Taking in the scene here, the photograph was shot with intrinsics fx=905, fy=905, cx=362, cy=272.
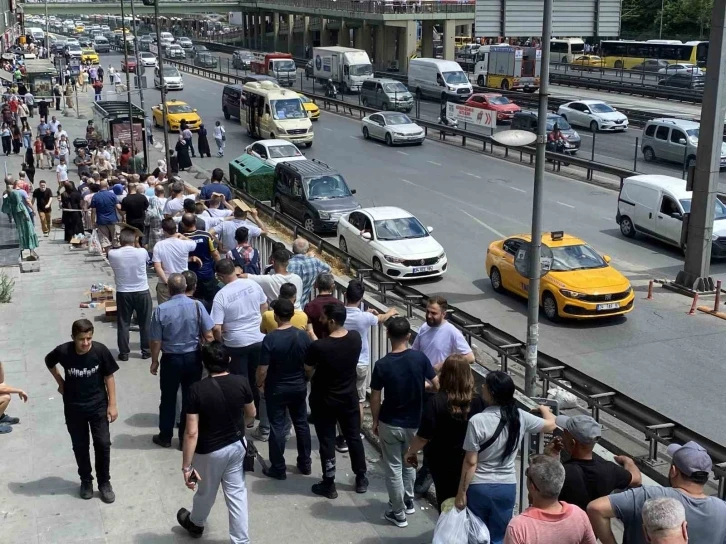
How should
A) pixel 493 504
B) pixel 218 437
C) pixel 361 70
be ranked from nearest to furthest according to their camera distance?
pixel 493 504, pixel 218 437, pixel 361 70

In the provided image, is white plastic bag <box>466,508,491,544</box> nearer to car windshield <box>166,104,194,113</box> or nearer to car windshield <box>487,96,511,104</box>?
car windshield <box>166,104,194,113</box>

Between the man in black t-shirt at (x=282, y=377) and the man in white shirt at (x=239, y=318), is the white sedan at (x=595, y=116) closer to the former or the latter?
the man in white shirt at (x=239, y=318)

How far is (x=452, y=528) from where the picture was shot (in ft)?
19.0

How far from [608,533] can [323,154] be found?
3334cm

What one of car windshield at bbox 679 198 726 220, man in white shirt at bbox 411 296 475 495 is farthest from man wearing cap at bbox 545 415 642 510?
car windshield at bbox 679 198 726 220

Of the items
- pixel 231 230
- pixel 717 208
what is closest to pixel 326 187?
pixel 717 208

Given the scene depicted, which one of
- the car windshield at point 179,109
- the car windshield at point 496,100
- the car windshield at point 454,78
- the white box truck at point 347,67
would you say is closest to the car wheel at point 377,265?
the car windshield at point 179,109

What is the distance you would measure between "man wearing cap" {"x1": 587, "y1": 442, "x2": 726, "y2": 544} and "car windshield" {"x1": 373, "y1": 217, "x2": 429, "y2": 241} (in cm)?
1521

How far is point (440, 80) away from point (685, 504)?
50.2 metres

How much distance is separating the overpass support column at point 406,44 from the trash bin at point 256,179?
55.1 meters

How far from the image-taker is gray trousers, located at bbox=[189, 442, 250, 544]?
6.59 m

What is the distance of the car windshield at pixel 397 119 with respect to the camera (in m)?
40.1

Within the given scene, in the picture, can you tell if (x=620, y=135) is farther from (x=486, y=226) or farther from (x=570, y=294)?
(x=570, y=294)

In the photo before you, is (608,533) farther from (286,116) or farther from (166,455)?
(286,116)
